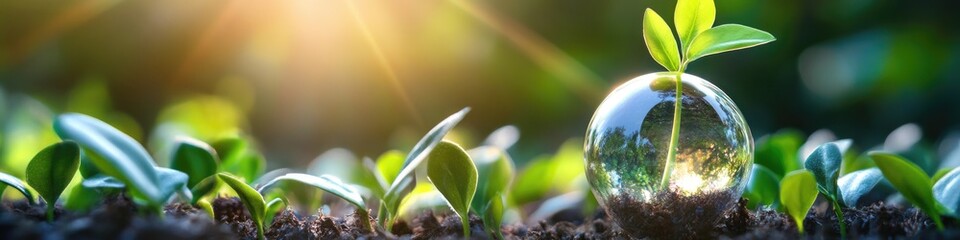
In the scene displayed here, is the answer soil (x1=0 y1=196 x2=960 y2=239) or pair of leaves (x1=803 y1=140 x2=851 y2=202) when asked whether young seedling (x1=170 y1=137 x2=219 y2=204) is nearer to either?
soil (x1=0 y1=196 x2=960 y2=239)

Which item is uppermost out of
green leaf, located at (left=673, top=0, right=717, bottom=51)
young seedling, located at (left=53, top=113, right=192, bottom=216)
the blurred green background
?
green leaf, located at (left=673, top=0, right=717, bottom=51)

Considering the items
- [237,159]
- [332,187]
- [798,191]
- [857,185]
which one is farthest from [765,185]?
[237,159]

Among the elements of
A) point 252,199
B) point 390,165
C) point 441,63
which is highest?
point 252,199

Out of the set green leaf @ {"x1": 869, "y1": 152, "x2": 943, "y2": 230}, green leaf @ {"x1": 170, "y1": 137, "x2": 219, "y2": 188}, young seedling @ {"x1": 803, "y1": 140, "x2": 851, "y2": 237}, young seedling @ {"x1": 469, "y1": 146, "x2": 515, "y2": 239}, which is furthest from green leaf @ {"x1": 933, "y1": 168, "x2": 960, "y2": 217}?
green leaf @ {"x1": 170, "y1": 137, "x2": 219, "y2": 188}

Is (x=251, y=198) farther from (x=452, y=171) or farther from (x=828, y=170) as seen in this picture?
(x=828, y=170)

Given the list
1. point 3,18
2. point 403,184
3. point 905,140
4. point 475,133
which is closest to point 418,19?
point 475,133

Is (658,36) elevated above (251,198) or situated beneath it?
elevated above
